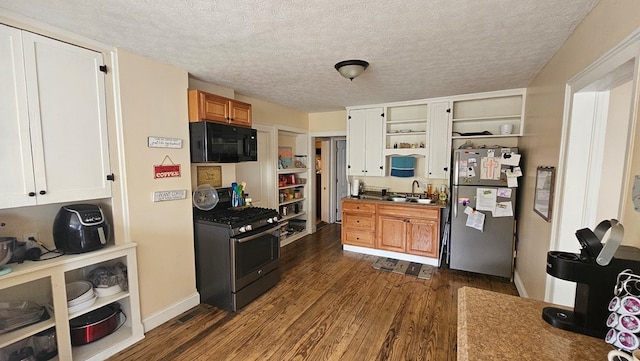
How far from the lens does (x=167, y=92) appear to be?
2469 millimetres

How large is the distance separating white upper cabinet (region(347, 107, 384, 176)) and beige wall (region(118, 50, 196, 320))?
8.62 feet

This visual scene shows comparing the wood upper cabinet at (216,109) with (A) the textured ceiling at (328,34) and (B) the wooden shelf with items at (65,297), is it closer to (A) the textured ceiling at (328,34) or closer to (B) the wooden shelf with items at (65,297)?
(A) the textured ceiling at (328,34)

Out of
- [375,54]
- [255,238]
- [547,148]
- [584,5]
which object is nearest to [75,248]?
[255,238]

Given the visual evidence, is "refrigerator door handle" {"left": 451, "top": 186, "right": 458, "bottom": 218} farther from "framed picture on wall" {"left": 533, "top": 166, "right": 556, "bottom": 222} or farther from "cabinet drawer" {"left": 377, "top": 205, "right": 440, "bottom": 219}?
"framed picture on wall" {"left": 533, "top": 166, "right": 556, "bottom": 222}

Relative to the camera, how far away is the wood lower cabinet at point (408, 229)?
3.67 meters

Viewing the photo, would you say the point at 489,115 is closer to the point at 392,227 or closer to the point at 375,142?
the point at 375,142

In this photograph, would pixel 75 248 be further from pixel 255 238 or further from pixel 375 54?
pixel 375 54

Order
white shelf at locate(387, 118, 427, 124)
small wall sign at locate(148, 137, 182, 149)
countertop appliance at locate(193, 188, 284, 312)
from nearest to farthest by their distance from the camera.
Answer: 1. small wall sign at locate(148, 137, 182, 149)
2. countertop appliance at locate(193, 188, 284, 312)
3. white shelf at locate(387, 118, 427, 124)

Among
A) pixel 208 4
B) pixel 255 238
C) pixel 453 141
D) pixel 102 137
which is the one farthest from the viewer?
pixel 453 141

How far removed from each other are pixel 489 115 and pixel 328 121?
256 centimetres

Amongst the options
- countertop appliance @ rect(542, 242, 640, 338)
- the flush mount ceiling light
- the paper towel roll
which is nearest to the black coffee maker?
countertop appliance @ rect(542, 242, 640, 338)

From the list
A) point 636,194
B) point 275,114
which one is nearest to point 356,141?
point 275,114

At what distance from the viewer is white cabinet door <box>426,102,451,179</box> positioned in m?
3.78

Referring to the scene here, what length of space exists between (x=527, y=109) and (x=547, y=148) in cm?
127
